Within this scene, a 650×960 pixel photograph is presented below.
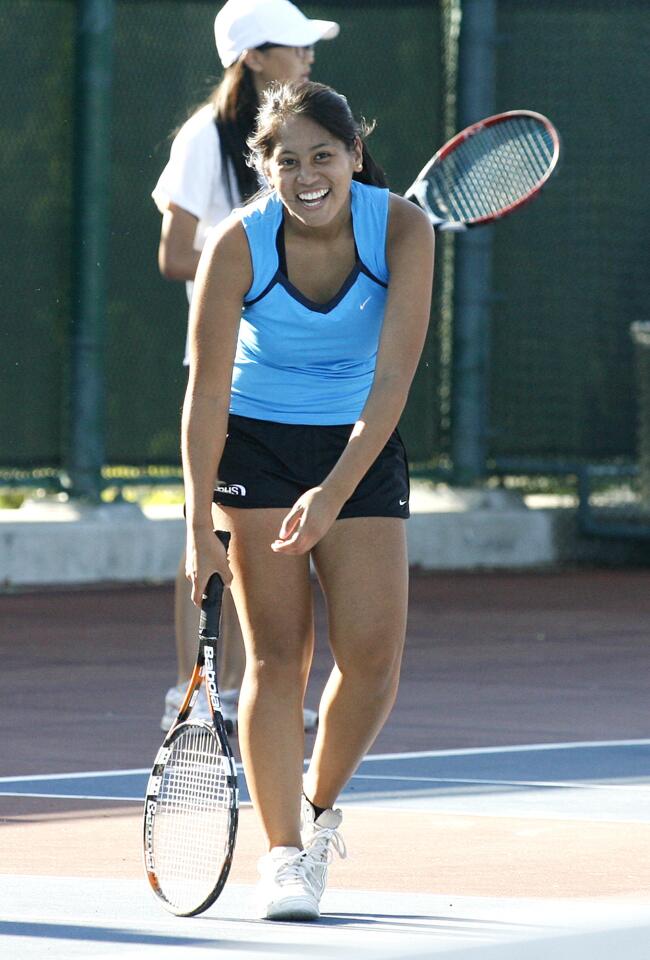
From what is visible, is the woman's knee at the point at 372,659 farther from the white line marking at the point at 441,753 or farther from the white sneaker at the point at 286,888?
the white line marking at the point at 441,753

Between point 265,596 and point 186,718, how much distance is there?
30 centimetres

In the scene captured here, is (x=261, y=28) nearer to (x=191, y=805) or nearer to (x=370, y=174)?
(x=370, y=174)

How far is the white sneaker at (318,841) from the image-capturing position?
3877mm

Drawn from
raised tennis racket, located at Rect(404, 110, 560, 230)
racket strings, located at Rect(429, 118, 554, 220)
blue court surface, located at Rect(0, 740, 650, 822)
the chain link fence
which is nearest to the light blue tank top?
blue court surface, located at Rect(0, 740, 650, 822)

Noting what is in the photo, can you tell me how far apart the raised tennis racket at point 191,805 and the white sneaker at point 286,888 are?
0.16 meters

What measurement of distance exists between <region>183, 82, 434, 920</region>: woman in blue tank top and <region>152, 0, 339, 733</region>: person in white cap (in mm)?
2064

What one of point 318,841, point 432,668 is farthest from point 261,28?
point 318,841

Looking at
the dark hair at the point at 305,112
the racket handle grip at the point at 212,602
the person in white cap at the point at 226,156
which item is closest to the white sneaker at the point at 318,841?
the racket handle grip at the point at 212,602

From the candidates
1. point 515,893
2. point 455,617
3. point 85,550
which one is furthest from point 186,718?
point 85,550

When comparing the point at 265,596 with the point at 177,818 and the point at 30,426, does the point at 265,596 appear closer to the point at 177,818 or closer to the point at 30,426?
the point at 177,818

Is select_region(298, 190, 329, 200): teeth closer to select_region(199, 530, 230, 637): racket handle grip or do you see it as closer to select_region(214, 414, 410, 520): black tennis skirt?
select_region(214, 414, 410, 520): black tennis skirt

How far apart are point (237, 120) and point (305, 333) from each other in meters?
2.33

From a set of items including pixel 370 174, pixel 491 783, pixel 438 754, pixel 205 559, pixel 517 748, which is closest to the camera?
pixel 205 559

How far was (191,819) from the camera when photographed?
3.74m
